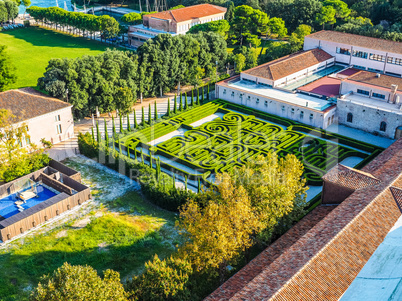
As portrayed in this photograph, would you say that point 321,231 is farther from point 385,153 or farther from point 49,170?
point 49,170

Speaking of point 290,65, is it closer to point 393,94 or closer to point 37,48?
point 393,94

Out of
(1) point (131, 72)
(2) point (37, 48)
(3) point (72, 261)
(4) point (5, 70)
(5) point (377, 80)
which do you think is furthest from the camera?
(2) point (37, 48)

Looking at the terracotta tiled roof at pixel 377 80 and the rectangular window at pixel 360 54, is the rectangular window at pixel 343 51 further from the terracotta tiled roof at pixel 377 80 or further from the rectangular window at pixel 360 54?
the terracotta tiled roof at pixel 377 80

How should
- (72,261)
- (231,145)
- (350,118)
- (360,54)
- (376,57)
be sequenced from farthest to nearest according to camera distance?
(360,54) → (376,57) → (350,118) → (231,145) → (72,261)

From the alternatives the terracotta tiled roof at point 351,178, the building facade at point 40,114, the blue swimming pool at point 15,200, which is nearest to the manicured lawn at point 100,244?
the blue swimming pool at point 15,200

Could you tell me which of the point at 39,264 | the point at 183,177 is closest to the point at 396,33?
the point at 183,177

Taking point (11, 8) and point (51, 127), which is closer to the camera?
point (51, 127)

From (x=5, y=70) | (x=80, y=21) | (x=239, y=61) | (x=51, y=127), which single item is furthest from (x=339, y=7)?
(x=51, y=127)
